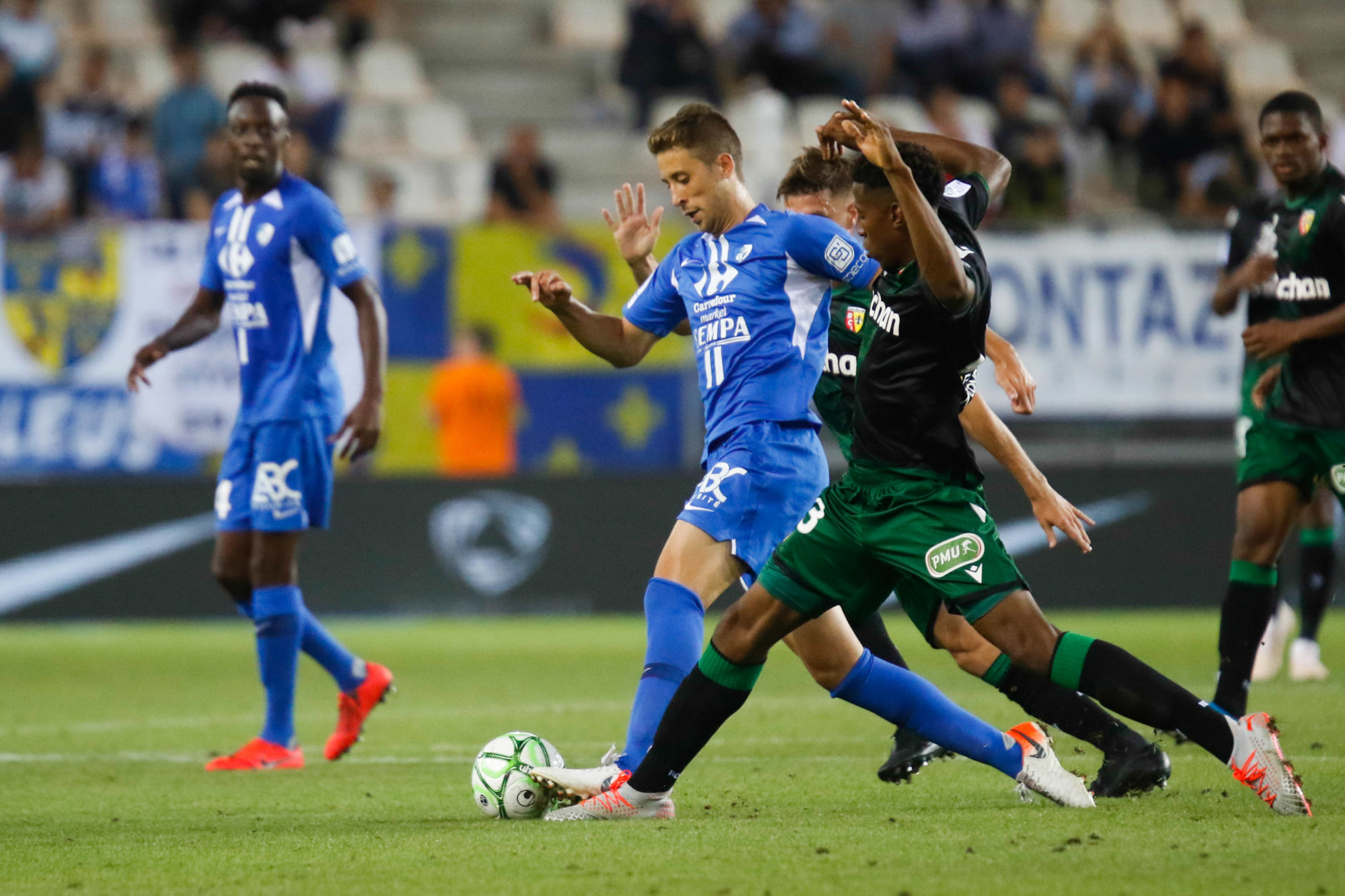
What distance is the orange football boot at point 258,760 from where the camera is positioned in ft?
22.0

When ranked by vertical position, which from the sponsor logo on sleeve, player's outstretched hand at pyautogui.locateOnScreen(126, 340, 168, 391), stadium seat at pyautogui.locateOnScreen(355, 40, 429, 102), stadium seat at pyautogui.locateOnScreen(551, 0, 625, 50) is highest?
stadium seat at pyautogui.locateOnScreen(551, 0, 625, 50)

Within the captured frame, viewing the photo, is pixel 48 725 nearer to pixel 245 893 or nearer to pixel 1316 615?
pixel 245 893

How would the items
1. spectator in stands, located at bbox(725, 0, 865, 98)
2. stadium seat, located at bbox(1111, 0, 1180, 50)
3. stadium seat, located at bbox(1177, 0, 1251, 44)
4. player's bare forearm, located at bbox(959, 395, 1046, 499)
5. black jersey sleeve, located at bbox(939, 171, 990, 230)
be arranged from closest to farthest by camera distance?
player's bare forearm, located at bbox(959, 395, 1046, 499)
black jersey sleeve, located at bbox(939, 171, 990, 230)
spectator in stands, located at bbox(725, 0, 865, 98)
stadium seat, located at bbox(1111, 0, 1180, 50)
stadium seat, located at bbox(1177, 0, 1251, 44)

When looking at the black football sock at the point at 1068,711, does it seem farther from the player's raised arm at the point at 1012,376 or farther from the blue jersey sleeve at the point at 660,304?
the blue jersey sleeve at the point at 660,304

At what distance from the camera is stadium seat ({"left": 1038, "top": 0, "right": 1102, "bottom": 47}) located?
19.4 meters

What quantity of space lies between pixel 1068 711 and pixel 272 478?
10.8 ft

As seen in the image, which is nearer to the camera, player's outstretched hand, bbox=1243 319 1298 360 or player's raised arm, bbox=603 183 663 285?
player's raised arm, bbox=603 183 663 285

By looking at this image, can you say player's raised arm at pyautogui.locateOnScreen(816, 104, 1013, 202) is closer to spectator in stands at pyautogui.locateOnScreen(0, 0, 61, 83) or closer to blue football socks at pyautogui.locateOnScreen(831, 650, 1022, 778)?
blue football socks at pyautogui.locateOnScreen(831, 650, 1022, 778)

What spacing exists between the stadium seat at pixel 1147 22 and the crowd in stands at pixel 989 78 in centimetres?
131

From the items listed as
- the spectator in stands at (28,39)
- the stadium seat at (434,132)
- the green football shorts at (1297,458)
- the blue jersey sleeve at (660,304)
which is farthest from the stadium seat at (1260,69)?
the blue jersey sleeve at (660,304)

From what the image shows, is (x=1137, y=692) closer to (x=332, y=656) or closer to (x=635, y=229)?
(x=635, y=229)

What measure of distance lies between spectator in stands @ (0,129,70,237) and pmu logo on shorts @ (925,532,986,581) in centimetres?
1070

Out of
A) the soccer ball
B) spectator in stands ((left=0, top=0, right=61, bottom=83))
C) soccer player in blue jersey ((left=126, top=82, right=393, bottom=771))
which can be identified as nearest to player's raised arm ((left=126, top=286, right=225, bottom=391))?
soccer player in blue jersey ((left=126, top=82, right=393, bottom=771))

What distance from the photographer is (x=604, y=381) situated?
13945 millimetres
